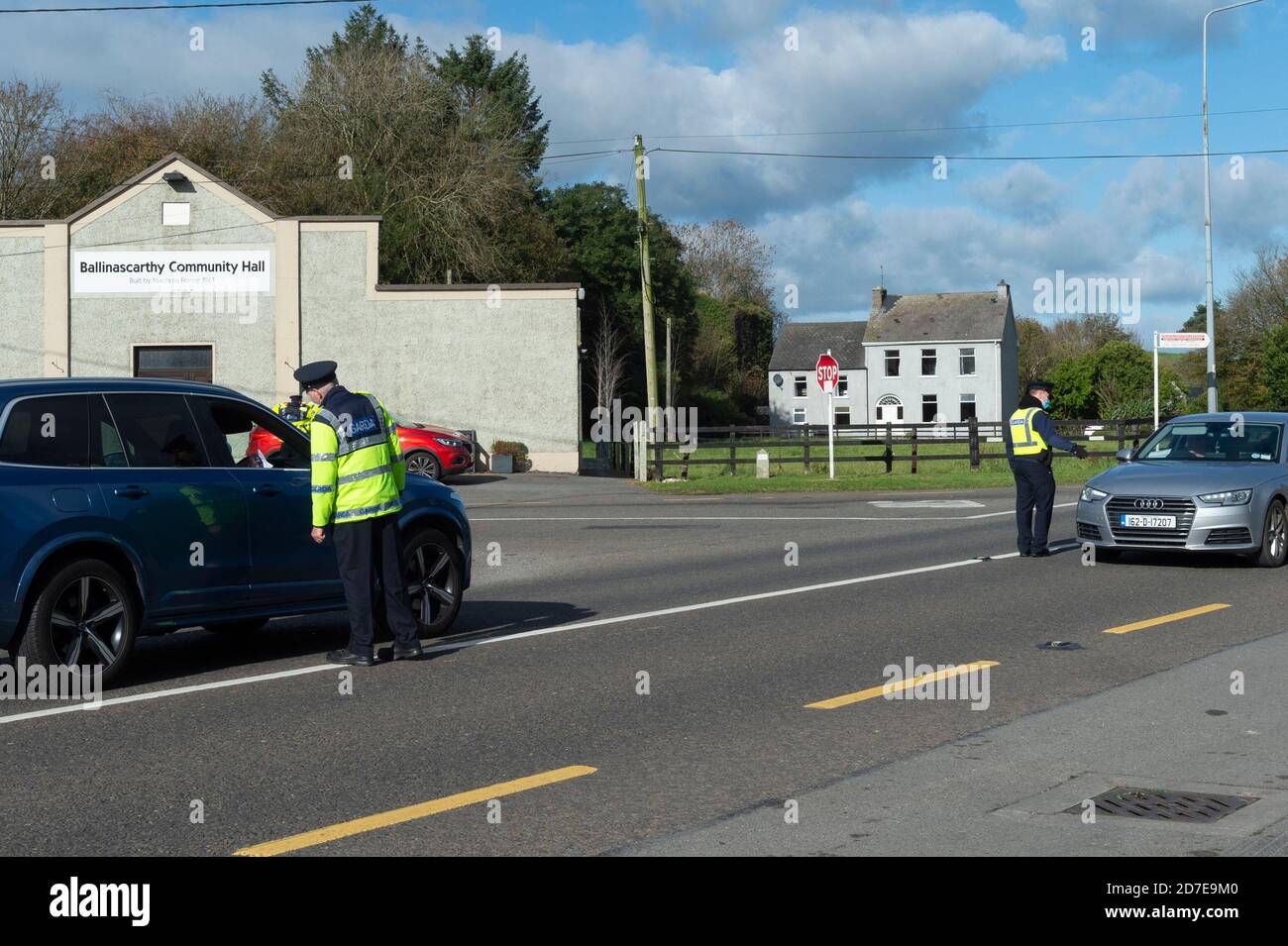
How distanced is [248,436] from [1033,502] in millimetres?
9489

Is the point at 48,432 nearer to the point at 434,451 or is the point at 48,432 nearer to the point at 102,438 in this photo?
the point at 102,438

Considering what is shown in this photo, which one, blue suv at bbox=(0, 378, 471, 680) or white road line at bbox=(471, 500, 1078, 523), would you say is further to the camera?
white road line at bbox=(471, 500, 1078, 523)

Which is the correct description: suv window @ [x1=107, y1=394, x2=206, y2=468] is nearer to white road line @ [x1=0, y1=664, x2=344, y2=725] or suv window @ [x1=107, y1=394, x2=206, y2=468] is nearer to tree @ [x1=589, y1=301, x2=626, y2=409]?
white road line @ [x1=0, y1=664, x2=344, y2=725]

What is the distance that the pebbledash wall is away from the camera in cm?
3875

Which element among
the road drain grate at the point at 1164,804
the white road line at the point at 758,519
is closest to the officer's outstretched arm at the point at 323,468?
the road drain grate at the point at 1164,804

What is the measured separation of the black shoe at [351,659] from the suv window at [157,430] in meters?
1.49

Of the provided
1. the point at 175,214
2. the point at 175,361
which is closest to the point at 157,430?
the point at 175,361

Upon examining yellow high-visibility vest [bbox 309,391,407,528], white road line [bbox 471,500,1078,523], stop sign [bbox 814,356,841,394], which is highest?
stop sign [bbox 814,356,841,394]

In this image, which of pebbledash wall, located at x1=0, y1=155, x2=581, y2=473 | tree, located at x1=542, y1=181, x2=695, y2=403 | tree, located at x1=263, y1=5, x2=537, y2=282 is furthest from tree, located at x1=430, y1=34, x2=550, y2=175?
pebbledash wall, located at x1=0, y1=155, x2=581, y2=473

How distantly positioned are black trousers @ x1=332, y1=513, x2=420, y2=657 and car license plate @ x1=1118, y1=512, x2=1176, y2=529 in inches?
324

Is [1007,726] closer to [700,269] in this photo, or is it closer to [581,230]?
[581,230]

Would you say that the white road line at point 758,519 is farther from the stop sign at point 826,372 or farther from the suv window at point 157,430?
the suv window at point 157,430
